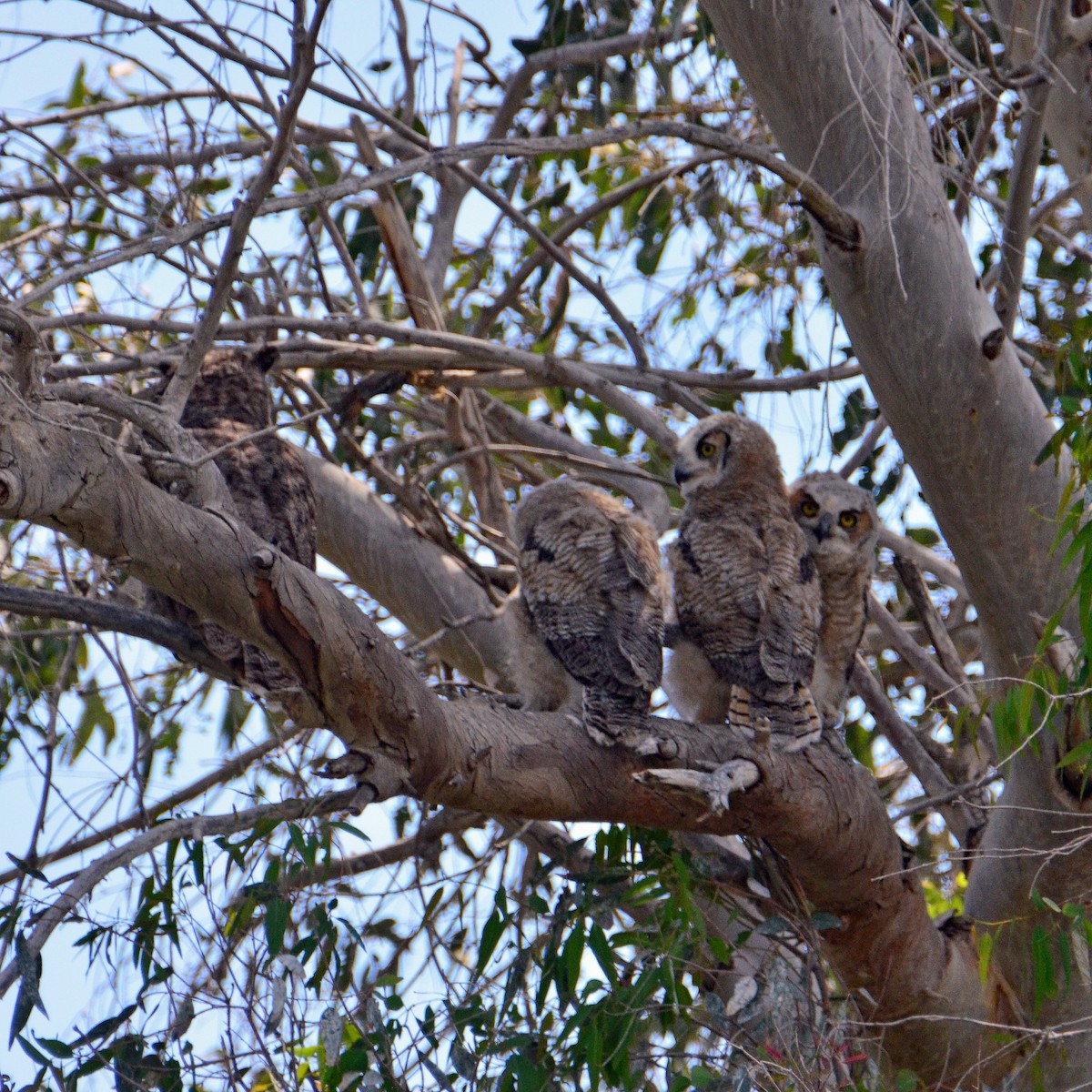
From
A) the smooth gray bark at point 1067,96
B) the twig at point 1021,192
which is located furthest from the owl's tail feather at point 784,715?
the smooth gray bark at point 1067,96

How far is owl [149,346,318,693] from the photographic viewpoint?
121 inches

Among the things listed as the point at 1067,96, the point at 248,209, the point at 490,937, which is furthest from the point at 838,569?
the point at 248,209

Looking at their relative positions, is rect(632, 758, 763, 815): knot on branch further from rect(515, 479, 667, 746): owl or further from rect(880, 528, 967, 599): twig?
rect(880, 528, 967, 599): twig

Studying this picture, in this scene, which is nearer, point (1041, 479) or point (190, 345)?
point (190, 345)

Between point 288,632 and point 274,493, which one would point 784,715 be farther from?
point 274,493

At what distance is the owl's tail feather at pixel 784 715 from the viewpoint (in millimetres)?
3045

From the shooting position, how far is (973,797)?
375 cm

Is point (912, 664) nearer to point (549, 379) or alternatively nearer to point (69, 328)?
point (549, 379)

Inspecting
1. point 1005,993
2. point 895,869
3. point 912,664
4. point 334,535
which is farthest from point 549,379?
point 1005,993

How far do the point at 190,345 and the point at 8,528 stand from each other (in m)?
2.10

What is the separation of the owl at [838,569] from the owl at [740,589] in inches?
4.8

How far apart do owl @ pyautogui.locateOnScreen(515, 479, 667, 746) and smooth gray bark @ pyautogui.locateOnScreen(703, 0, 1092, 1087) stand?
2.27 ft

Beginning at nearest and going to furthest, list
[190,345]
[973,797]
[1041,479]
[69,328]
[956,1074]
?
[190,345] → [69,328] → [1041,479] → [956,1074] → [973,797]

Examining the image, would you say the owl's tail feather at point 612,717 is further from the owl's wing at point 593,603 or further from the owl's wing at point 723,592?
the owl's wing at point 723,592
